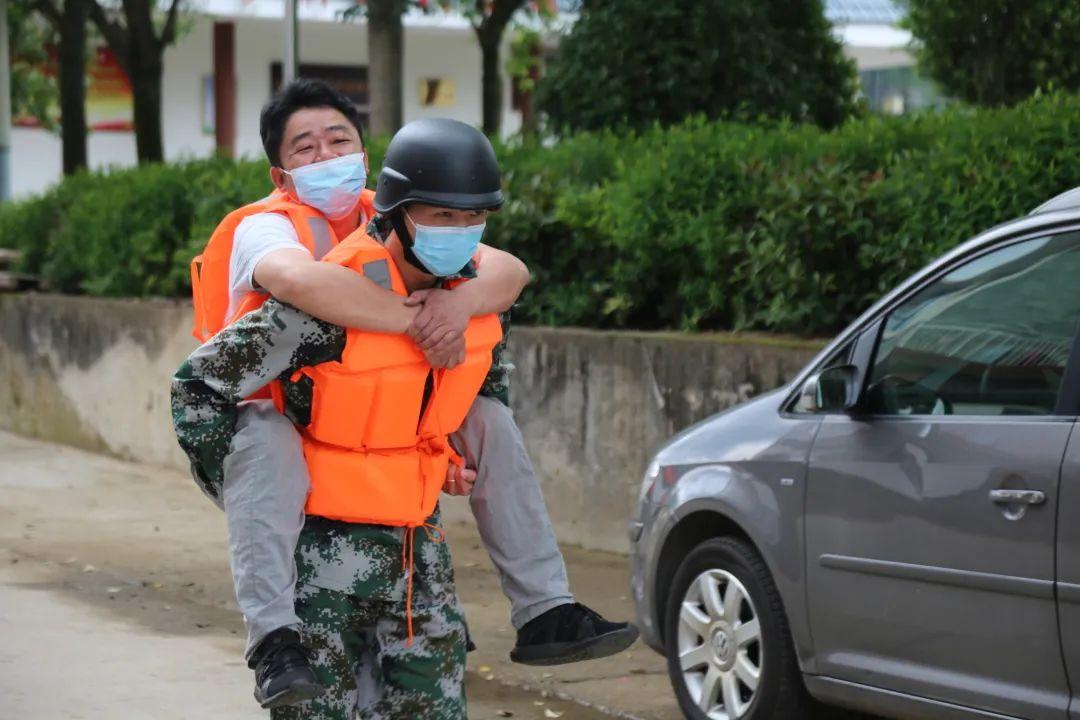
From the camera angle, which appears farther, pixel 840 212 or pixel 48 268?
pixel 48 268

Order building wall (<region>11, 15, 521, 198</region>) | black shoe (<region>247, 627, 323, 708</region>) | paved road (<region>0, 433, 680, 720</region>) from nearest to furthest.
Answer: black shoe (<region>247, 627, 323, 708</region>) < paved road (<region>0, 433, 680, 720</region>) < building wall (<region>11, 15, 521, 198</region>)

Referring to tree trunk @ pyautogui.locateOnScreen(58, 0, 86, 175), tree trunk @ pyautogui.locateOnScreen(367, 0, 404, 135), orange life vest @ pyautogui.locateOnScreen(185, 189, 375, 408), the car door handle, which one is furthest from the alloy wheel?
tree trunk @ pyautogui.locateOnScreen(58, 0, 86, 175)

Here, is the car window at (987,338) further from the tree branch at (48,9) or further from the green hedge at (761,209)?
the tree branch at (48,9)

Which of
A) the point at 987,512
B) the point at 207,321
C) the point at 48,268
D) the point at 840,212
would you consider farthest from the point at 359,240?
the point at 48,268

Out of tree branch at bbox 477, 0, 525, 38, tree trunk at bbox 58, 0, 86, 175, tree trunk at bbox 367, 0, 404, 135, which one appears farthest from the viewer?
tree trunk at bbox 58, 0, 86, 175

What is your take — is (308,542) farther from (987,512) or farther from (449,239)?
(987,512)

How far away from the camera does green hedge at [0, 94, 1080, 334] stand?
7.45 metres

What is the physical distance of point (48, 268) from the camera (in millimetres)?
14195

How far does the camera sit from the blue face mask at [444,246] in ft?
11.0

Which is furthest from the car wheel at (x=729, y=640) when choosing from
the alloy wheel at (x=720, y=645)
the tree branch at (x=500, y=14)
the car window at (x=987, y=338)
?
the tree branch at (x=500, y=14)

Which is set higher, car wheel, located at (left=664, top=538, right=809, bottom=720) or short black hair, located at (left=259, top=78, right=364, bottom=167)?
short black hair, located at (left=259, top=78, right=364, bottom=167)

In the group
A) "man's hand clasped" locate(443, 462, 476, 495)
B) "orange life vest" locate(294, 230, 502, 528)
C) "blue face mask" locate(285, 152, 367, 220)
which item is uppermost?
"blue face mask" locate(285, 152, 367, 220)

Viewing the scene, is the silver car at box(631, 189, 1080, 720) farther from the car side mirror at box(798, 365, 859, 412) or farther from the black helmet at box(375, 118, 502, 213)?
the black helmet at box(375, 118, 502, 213)

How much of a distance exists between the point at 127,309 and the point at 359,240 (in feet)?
31.2
